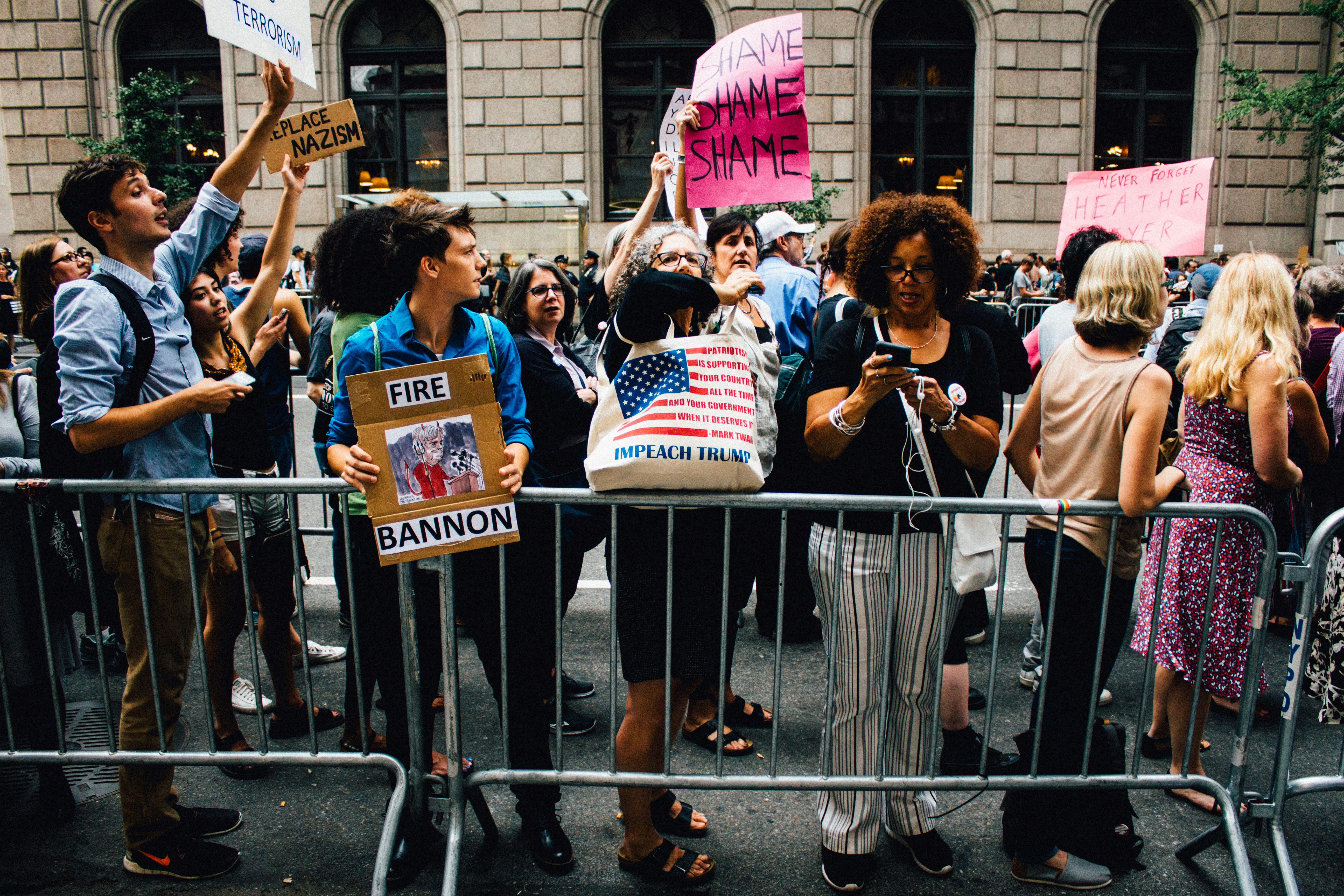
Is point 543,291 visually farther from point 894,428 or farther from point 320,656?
point 320,656

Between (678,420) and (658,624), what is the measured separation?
0.69 metres

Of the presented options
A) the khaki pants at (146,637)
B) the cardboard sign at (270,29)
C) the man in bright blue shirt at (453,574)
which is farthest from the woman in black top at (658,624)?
the cardboard sign at (270,29)

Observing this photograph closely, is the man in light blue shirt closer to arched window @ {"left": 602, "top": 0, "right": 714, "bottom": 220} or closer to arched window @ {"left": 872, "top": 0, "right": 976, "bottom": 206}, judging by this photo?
arched window @ {"left": 602, "top": 0, "right": 714, "bottom": 220}

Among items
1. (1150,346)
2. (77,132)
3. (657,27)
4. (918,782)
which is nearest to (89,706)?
(918,782)

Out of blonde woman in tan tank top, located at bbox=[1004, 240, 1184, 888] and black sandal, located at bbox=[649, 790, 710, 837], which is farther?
black sandal, located at bbox=[649, 790, 710, 837]

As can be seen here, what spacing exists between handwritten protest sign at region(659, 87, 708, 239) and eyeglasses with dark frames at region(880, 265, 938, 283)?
153 centimetres

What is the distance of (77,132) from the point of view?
73.8ft

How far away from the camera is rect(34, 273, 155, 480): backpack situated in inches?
112

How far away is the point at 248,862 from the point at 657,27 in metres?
22.5

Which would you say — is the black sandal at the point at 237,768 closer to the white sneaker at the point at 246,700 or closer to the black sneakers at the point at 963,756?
the white sneaker at the point at 246,700

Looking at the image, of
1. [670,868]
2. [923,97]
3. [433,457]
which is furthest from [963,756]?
[923,97]

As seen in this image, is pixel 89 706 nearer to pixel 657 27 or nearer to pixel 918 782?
pixel 918 782

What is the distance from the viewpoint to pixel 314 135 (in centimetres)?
461

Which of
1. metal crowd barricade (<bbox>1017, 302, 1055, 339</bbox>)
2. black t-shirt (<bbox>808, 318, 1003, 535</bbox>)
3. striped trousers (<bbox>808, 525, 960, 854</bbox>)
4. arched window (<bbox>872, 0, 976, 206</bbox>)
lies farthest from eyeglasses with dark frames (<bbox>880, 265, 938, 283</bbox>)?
arched window (<bbox>872, 0, 976, 206</bbox>)
